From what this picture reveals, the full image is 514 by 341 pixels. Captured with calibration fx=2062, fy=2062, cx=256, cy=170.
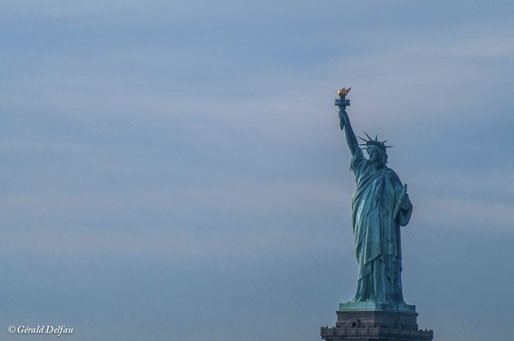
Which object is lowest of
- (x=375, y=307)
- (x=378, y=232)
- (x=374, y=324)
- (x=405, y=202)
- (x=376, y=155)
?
(x=374, y=324)

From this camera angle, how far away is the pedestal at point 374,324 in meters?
70.9

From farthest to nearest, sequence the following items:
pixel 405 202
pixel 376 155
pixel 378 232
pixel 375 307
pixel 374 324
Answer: pixel 376 155, pixel 405 202, pixel 378 232, pixel 375 307, pixel 374 324

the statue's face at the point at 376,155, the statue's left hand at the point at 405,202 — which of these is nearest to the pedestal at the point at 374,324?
the statue's left hand at the point at 405,202

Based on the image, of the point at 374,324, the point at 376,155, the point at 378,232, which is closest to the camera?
the point at 374,324

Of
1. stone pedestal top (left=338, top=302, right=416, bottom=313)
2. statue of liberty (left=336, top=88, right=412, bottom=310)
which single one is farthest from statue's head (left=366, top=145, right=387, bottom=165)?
stone pedestal top (left=338, top=302, right=416, bottom=313)

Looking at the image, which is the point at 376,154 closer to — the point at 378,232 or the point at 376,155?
the point at 376,155

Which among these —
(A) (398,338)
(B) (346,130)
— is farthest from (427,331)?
(B) (346,130)

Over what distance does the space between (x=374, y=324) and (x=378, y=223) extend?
3.69m

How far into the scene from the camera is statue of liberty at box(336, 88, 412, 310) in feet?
236

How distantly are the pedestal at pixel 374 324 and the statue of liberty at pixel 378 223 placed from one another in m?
0.32

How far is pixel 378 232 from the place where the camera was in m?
72.1

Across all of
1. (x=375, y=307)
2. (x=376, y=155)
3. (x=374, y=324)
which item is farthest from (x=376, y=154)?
(x=374, y=324)

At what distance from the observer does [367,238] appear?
72250 millimetres

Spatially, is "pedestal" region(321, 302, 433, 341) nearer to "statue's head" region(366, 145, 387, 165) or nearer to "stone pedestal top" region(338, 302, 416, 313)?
"stone pedestal top" region(338, 302, 416, 313)
